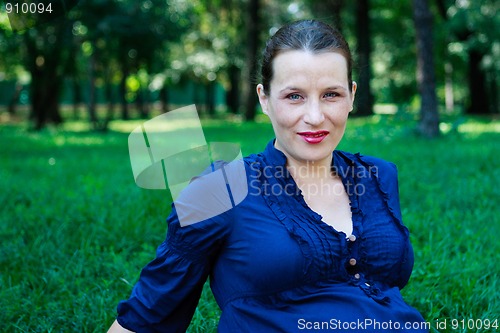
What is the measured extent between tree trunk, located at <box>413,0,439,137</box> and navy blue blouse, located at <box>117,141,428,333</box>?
405 inches

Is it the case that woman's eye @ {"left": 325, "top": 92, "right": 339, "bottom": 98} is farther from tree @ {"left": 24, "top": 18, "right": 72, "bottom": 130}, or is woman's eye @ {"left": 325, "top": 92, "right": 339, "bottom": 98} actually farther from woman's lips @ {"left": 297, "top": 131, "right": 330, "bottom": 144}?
tree @ {"left": 24, "top": 18, "right": 72, "bottom": 130}

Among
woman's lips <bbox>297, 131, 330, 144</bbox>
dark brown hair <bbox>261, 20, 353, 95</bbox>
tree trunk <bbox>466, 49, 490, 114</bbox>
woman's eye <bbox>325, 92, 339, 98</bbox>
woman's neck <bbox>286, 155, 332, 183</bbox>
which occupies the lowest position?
tree trunk <bbox>466, 49, 490, 114</bbox>

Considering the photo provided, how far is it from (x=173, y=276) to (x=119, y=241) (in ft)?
8.58

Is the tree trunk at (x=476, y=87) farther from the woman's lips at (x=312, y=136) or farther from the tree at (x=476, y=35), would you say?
the woman's lips at (x=312, y=136)

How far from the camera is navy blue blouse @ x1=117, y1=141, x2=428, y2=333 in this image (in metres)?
1.81

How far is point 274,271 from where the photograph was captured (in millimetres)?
1798

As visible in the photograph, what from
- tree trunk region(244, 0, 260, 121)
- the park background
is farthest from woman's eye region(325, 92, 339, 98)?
tree trunk region(244, 0, 260, 121)

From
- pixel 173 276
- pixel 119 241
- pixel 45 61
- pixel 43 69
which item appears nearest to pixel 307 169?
pixel 173 276

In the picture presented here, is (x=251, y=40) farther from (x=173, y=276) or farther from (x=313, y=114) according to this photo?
(x=173, y=276)

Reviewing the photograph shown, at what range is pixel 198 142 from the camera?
1796 millimetres

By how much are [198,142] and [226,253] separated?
354 mm

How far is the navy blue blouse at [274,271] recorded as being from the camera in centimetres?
181

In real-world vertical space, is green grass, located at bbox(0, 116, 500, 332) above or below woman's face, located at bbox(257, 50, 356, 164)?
below

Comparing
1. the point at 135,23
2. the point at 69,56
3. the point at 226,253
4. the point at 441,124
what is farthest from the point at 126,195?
the point at 69,56
